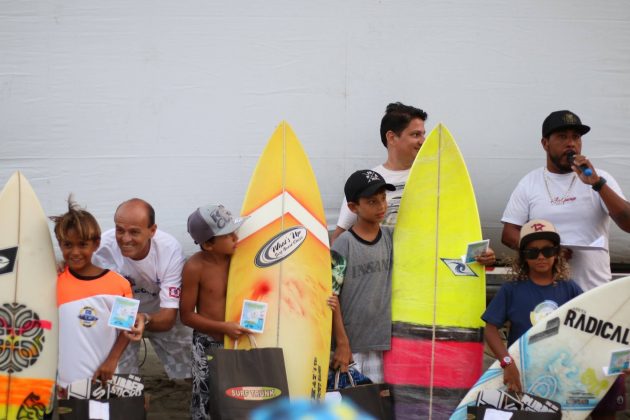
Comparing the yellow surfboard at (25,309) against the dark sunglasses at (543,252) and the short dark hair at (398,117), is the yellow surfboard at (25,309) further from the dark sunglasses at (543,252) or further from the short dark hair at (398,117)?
the dark sunglasses at (543,252)

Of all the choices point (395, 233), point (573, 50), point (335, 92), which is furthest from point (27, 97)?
point (573, 50)

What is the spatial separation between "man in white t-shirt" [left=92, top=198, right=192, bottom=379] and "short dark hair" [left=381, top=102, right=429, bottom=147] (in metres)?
1.31

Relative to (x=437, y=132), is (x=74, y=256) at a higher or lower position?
lower

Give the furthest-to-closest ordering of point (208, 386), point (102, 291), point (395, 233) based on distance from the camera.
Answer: point (395, 233) → point (208, 386) → point (102, 291)

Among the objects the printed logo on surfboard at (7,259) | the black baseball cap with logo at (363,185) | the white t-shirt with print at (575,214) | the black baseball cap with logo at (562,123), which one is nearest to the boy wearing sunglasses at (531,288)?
the white t-shirt with print at (575,214)

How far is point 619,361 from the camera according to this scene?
3.72 metres

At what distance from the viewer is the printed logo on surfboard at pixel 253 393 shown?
3.78m

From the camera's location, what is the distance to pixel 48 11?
15.2 ft

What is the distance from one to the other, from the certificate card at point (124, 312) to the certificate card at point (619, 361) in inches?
83.6

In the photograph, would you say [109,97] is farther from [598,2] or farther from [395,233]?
[598,2]

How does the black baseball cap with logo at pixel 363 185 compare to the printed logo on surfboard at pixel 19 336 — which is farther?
the black baseball cap with logo at pixel 363 185

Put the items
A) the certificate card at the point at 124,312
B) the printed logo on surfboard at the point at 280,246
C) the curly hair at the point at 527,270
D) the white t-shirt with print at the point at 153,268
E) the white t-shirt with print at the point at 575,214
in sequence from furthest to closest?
1. the printed logo on surfboard at the point at 280,246
2. the white t-shirt with print at the point at 575,214
3. the white t-shirt with print at the point at 153,268
4. the curly hair at the point at 527,270
5. the certificate card at the point at 124,312

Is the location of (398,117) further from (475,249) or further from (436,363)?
(436,363)

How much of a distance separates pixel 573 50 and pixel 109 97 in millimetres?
2647
